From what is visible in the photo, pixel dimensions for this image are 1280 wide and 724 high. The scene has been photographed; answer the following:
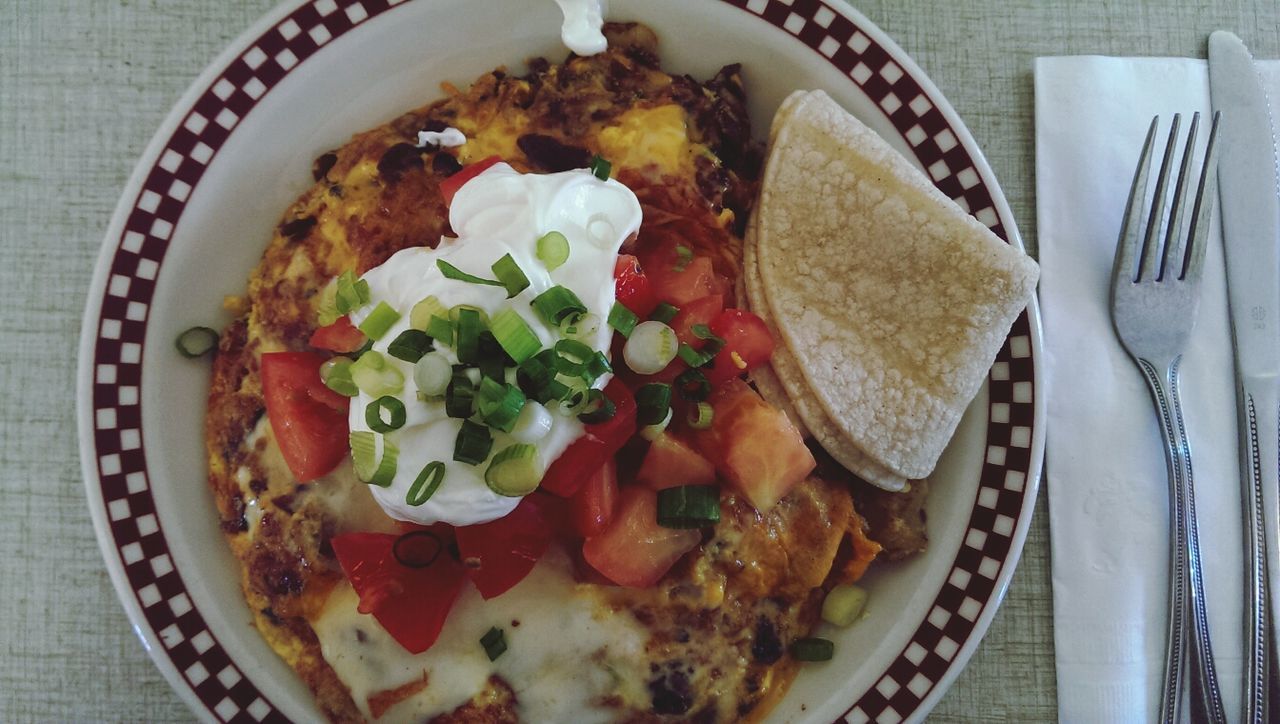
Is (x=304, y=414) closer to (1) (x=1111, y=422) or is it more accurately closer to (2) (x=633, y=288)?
(2) (x=633, y=288)

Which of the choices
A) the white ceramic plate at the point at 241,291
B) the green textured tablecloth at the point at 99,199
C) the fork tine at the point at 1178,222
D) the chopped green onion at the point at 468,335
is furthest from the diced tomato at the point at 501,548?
the fork tine at the point at 1178,222

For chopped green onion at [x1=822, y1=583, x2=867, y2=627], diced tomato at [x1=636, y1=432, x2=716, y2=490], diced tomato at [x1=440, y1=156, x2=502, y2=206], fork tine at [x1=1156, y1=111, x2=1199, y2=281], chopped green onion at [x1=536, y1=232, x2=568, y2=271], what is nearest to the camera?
chopped green onion at [x1=536, y1=232, x2=568, y2=271]

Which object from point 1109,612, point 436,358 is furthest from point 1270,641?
point 436,358

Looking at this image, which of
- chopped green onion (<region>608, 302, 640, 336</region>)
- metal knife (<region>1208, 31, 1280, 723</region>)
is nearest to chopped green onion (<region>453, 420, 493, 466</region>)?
chopped green onion (<region>608, 302, 640, 336</region>)

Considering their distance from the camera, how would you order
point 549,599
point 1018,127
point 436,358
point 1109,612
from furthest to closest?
point 1018,127
point 1109,612
point 549,599
point 436,358

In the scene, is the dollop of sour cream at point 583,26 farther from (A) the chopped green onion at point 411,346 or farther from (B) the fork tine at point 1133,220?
(B) the fork tine at point 1133,220

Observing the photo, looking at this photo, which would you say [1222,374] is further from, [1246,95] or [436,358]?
[436,358]

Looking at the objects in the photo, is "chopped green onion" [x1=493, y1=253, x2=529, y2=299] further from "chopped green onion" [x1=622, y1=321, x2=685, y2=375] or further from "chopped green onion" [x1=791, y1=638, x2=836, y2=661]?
"chopped green onion" [x1=791, y1=638, x2=836, y2=661]
